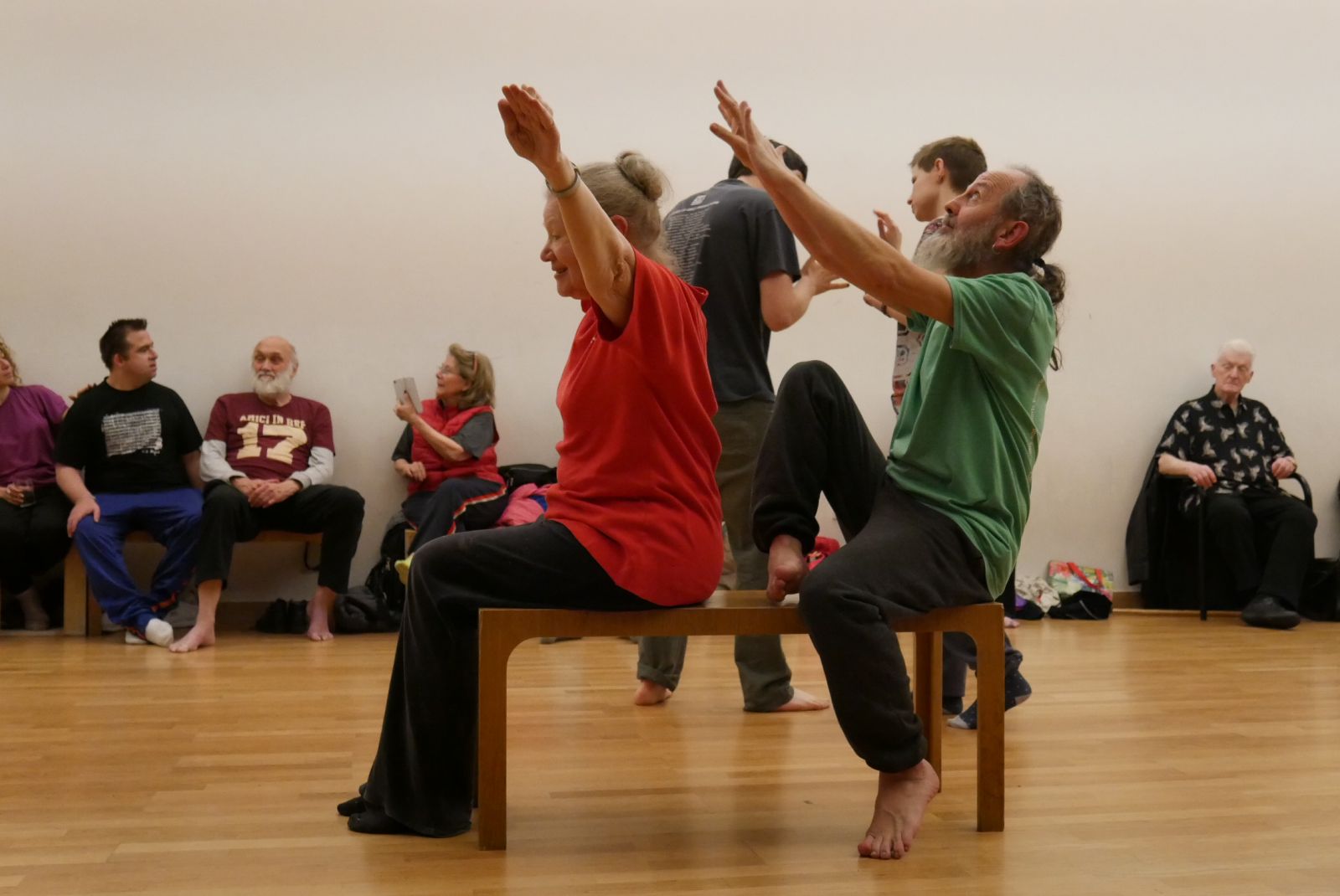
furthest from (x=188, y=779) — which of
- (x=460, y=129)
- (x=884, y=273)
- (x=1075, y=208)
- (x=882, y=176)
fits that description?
(x=1075, y=208)

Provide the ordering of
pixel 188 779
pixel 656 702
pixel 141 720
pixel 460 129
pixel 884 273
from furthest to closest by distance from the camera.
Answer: pixel 460 129, pixel 656 702, pixel 141 720, pixel 188 779, pixel 884 273

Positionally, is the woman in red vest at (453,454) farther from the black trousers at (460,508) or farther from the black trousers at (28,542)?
the black trousers at (28,542)

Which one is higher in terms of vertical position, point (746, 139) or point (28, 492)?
point (746, 139)

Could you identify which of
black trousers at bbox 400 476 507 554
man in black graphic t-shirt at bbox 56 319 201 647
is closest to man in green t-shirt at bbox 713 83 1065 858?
black trousers at bbox 400 476 507 554

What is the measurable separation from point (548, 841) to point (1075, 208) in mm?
5059

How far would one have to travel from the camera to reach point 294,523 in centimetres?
527

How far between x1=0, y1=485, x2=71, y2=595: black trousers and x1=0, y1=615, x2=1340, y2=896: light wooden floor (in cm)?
105

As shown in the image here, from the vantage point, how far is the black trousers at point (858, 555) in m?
1.98

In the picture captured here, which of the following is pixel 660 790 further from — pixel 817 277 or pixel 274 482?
pixel 274 482

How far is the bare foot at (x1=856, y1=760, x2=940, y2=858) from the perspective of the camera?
198 cm

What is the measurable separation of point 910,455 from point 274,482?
11.8ft

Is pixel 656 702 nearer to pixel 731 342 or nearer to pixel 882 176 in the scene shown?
pixel 731 342

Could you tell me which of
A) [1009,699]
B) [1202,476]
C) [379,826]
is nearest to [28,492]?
[379,826]

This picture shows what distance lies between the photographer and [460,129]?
584 centimetres
